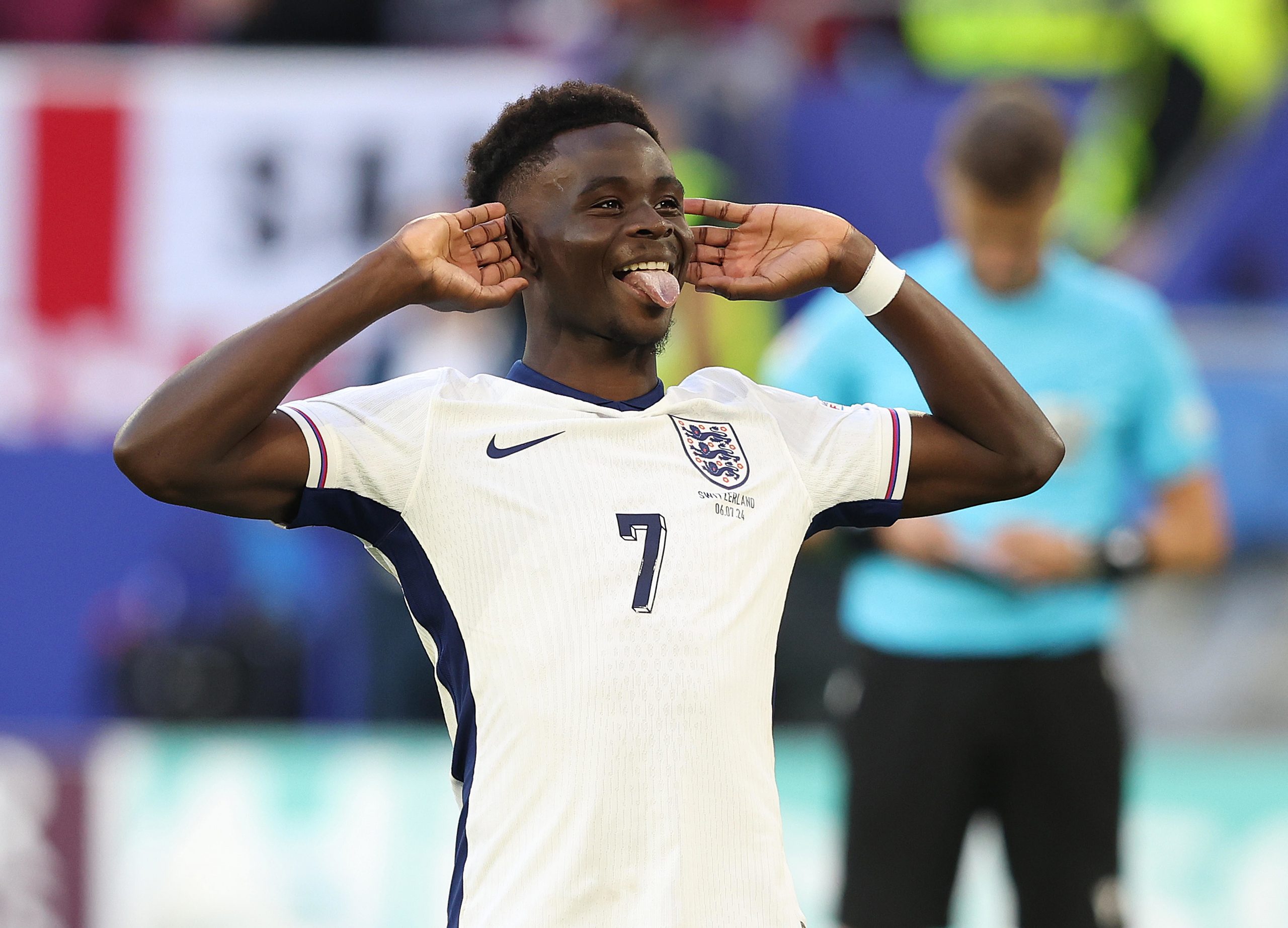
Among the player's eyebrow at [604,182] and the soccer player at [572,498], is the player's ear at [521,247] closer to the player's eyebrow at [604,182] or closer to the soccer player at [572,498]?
the soccer player at [572,498]

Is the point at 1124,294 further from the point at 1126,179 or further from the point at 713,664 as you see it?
the point at 1126,179

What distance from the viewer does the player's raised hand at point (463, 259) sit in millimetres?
2314

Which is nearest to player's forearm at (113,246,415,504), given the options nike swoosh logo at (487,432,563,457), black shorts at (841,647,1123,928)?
nike swoosh logo at (487,432,563,457)

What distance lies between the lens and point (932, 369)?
2.60 metres

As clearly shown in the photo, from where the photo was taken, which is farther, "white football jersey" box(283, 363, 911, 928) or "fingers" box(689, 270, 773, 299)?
"fingers" box(689, 270, 773, 299)

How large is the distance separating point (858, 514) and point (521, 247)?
65cm

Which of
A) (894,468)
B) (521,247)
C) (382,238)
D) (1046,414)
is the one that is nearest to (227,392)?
(521,247)

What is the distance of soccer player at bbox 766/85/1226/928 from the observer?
3916 mm

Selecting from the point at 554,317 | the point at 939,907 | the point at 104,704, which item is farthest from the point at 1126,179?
the point at 554,317

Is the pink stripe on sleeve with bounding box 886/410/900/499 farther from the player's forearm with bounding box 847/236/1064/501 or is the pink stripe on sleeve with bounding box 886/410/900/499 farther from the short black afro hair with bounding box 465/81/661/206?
the short black afro hair with bounding box 465/81/661/206

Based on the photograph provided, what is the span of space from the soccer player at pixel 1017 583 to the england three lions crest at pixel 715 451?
1.54 meters

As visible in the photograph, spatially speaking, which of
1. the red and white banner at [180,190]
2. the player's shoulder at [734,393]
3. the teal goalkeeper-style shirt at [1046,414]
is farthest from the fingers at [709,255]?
the red and white banner at [180,190]

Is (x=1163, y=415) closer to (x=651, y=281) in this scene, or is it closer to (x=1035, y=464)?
(x=1035, y=464)

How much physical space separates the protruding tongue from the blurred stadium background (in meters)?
3.92
